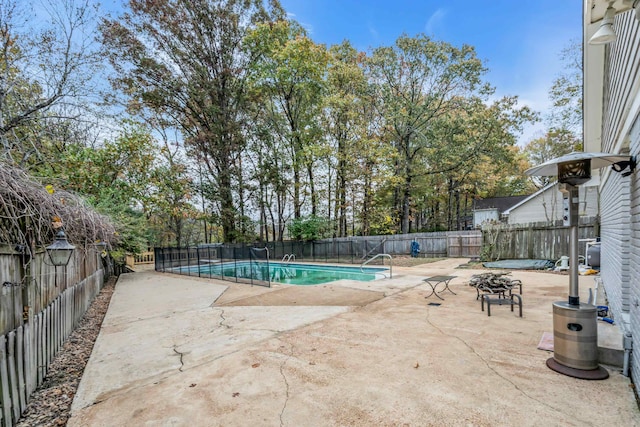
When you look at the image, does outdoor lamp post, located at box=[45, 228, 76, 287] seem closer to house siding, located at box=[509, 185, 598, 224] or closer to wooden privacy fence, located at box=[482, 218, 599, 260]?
wooden privacy fence, located at box=[482, 218, 599, 260]

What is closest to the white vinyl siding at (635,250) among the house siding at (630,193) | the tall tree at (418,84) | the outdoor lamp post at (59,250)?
the house siding at (630,193)

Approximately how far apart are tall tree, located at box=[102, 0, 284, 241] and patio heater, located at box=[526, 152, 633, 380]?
17448 mm

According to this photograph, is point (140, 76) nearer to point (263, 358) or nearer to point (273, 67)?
point (273, 67)

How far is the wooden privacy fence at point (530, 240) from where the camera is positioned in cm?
1056

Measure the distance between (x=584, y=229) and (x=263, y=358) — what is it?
12296 mm

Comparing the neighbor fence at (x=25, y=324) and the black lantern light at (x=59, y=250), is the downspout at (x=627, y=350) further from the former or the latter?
the black lantern light at (x=59, y=250)

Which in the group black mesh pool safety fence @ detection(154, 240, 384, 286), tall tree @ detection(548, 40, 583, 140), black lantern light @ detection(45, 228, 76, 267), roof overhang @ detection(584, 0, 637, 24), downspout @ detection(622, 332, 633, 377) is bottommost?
black mesh pool safety fence @ detection(154, 240, 384, 286)

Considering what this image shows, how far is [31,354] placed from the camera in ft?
9.01

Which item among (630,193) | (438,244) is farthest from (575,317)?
(438,244)

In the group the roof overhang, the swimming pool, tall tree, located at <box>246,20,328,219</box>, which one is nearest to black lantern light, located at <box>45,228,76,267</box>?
the roof overhang

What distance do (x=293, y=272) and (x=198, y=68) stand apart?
509 inches

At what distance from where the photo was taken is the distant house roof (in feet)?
77.8

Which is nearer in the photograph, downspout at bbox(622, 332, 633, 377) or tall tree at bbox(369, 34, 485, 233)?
downspout at bbox(622, 332, 633, 377)

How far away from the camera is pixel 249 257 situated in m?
12.6
